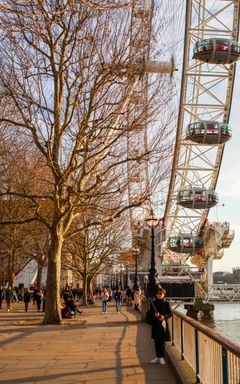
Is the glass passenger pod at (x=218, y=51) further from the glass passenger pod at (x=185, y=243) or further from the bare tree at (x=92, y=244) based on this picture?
the glass passenger pod at (x=185, y=243)

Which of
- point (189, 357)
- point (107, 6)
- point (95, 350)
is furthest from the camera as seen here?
point (95, 350)

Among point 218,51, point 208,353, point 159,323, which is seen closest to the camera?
point 208,353

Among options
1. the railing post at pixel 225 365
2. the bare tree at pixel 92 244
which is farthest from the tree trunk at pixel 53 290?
the bare tree at pixel 92 244

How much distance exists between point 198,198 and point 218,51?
57.8 ft

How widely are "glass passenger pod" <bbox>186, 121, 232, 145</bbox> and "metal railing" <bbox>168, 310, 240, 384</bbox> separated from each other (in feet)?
144

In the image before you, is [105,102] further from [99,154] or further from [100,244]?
[100,244]

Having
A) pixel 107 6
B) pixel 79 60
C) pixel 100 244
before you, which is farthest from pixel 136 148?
pixel 100 244

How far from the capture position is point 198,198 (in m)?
61.8

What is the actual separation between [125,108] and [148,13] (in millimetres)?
4093

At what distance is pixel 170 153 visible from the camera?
2578 cm

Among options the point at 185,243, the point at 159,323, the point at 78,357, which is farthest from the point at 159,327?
the point at 185,243

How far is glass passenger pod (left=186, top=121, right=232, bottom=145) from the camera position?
5497cm

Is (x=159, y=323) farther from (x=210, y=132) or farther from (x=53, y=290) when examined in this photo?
(x=210, y=132)

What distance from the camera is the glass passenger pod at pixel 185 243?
244 ft
